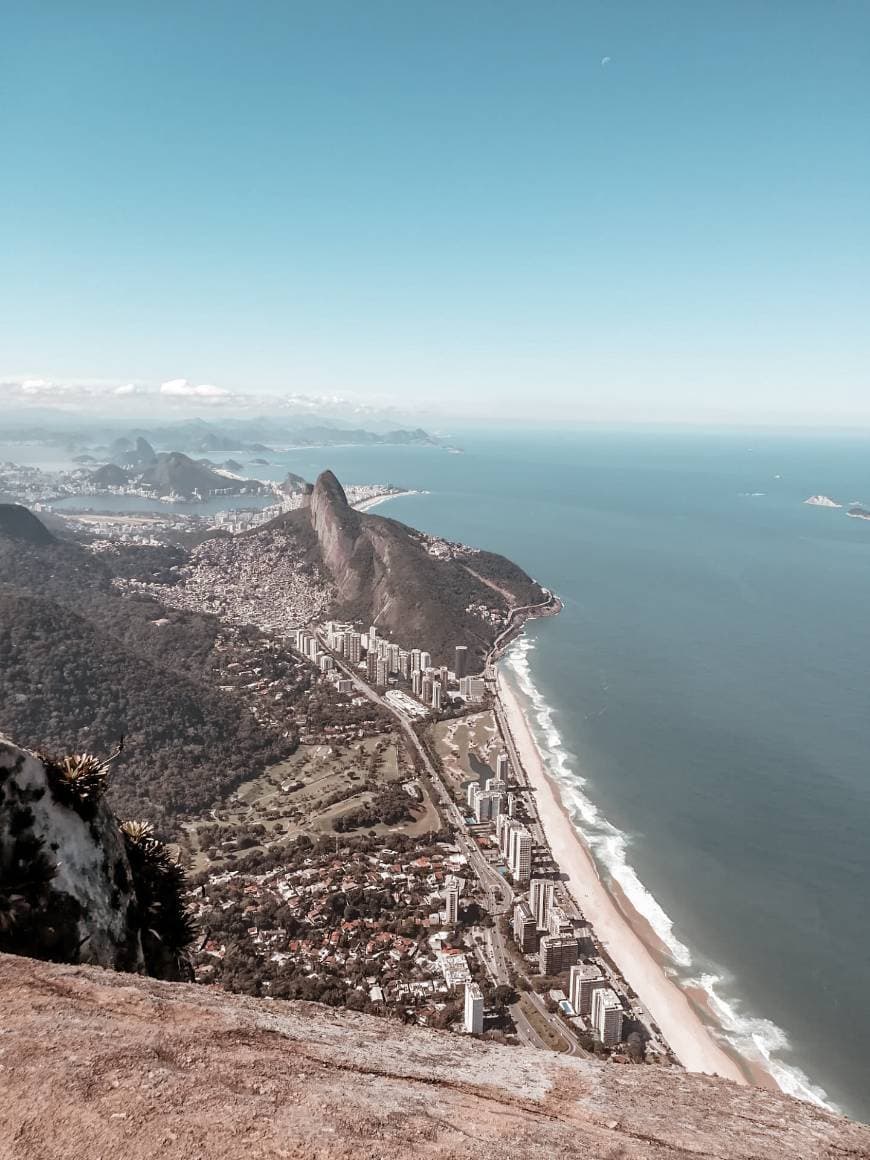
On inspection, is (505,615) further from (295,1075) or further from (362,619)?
(295,1075)

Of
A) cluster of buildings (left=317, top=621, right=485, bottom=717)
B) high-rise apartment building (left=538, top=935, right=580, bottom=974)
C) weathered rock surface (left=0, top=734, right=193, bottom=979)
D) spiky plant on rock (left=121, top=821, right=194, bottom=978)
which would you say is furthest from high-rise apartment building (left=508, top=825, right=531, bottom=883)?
weathered rock surface (left=0, top=734, right=193, bottom=979)

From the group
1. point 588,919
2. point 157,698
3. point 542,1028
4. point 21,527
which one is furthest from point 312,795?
point 21,527

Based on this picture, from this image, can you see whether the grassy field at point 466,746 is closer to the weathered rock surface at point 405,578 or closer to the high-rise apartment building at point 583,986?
the weathered rock surface at point 405,578

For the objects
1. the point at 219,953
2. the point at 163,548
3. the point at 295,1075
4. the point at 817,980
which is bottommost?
the point at 817,980

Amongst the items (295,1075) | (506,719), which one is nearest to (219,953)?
(295,1075)

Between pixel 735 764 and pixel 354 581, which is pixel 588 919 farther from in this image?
pixel 354 581
